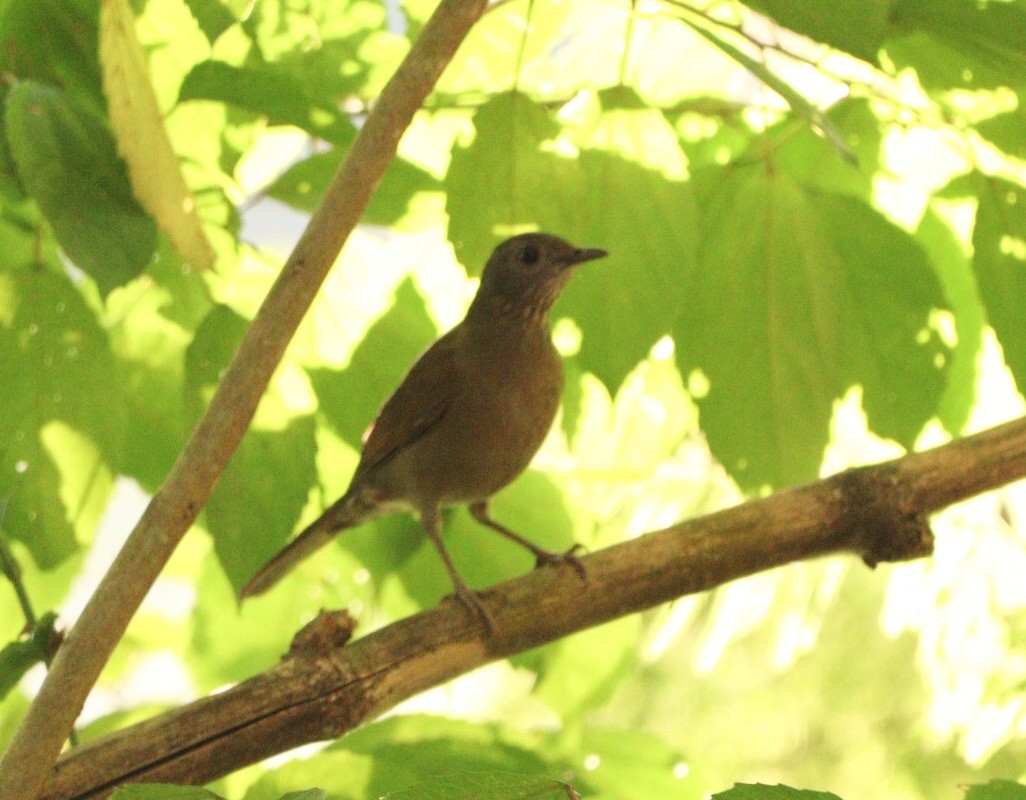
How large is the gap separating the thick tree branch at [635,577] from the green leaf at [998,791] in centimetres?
60

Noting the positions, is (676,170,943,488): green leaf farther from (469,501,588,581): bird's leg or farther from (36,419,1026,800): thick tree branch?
(469,501,588,581): bird's leg

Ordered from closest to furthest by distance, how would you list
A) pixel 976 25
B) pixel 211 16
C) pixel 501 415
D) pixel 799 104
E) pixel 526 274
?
pixel 799 104, pixel 976 25, pixel 211 16, pixel 501 415, pixel 526 274

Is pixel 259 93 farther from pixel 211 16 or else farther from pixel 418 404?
pixel 418 404

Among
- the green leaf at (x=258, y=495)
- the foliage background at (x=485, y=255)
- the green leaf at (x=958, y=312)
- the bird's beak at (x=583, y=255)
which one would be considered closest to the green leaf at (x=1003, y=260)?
the foliage background at (x=485, y=255)

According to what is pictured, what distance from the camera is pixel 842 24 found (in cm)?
129

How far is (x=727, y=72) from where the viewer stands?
6.46 ft

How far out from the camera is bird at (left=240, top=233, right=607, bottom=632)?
2.15m

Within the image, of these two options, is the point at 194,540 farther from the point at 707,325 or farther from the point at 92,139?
the point at 707,325

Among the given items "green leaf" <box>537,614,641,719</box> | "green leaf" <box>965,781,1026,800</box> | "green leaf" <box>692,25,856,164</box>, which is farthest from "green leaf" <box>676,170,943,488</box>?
"green leaf" <box>965,781,1026,800</box>

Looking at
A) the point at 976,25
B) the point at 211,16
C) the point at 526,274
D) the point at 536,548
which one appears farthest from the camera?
the point at 526,274

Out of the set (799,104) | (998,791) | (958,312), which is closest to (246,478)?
(799,104)

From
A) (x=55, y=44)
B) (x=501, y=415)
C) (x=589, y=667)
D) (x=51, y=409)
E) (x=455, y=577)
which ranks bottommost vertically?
(x=589, y=667)

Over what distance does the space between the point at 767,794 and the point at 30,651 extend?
3.02 feet

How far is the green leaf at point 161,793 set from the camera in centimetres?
101
